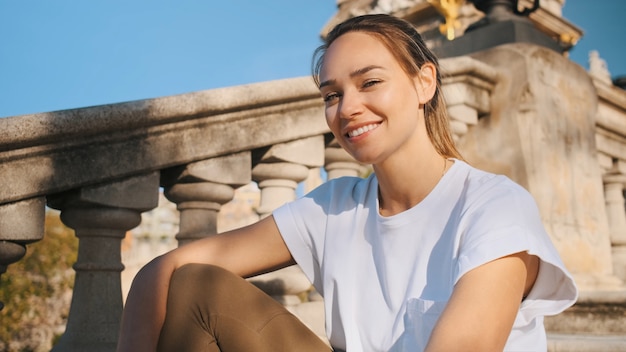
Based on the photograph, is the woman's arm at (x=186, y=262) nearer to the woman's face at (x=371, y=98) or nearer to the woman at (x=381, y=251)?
the woman at (x=381, y=251)

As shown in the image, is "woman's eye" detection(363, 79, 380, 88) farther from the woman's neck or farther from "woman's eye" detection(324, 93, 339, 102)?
the woman's neck

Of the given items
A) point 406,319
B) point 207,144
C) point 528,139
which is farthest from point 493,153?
point 406,319

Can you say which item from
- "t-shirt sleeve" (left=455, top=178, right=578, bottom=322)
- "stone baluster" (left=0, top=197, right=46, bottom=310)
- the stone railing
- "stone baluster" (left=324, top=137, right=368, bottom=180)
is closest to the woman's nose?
"t-shirt sleeve" (left=455, top=178, right=578, bottom=322)

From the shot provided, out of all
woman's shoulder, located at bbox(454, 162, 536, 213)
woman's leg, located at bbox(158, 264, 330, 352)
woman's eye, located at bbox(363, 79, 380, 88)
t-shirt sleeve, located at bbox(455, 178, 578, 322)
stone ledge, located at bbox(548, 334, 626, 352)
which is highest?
woman's eye, located at bbox(363, 79, 380, 88)

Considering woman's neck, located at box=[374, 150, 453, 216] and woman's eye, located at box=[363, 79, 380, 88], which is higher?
woman's eye, located at box=[363, 79, 380, 88]

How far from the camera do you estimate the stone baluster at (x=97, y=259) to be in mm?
2254

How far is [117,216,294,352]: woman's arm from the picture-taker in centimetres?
159

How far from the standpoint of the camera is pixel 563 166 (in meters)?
3.73

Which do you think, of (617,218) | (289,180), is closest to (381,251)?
(289,180)

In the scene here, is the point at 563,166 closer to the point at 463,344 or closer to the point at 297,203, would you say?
the point at 297,203

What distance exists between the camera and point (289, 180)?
9.65 ft

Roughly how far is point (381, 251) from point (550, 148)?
99.2 inches

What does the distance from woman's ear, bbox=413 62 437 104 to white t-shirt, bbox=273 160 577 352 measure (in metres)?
0.20

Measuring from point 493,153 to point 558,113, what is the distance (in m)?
0.47
